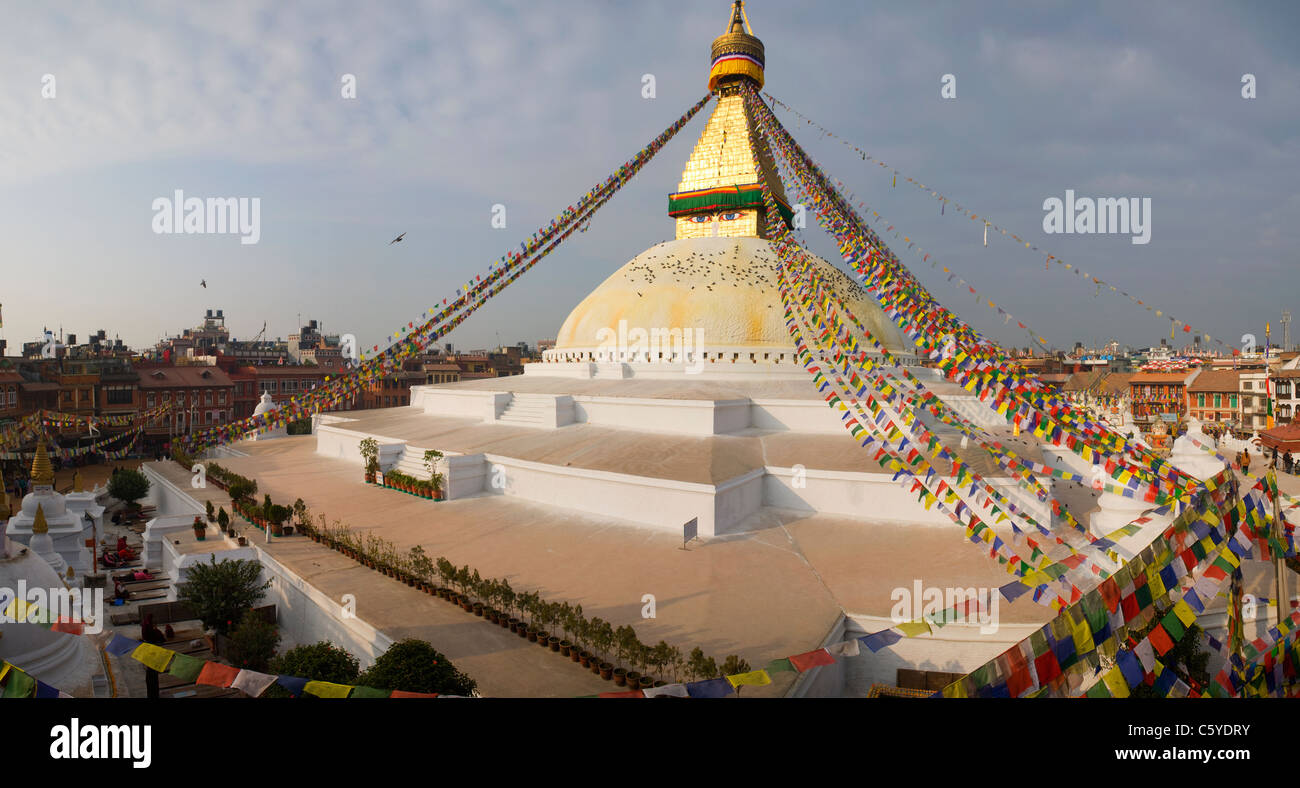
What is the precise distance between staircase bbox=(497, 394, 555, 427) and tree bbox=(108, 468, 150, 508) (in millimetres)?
9940

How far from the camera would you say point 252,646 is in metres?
6.89

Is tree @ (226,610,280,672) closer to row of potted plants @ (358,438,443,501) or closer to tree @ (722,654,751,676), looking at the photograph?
row of potted plants @ (358,438,443,501)

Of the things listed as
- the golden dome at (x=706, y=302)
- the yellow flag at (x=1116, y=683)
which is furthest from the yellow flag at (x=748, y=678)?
the golden dome at (x=706, y=302)

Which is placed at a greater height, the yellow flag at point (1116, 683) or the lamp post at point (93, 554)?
the yellow flag at point (1116, 683)

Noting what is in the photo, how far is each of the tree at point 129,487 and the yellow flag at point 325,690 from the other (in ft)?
58.1

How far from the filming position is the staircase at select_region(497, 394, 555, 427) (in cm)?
1411

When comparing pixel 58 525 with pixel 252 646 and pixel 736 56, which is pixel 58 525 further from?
pixel 736 56

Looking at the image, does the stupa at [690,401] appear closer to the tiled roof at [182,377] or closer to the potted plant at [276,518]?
the potted plant at [276,518]

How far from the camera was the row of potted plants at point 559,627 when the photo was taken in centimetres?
520

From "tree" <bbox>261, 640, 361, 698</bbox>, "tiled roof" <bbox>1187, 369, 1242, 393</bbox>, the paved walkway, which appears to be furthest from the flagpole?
"tiled roof" <bbox>1187, 369, 1242, 393</bbox>

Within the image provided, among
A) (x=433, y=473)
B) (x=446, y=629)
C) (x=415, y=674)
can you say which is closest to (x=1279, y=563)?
(x=415, y=674)
